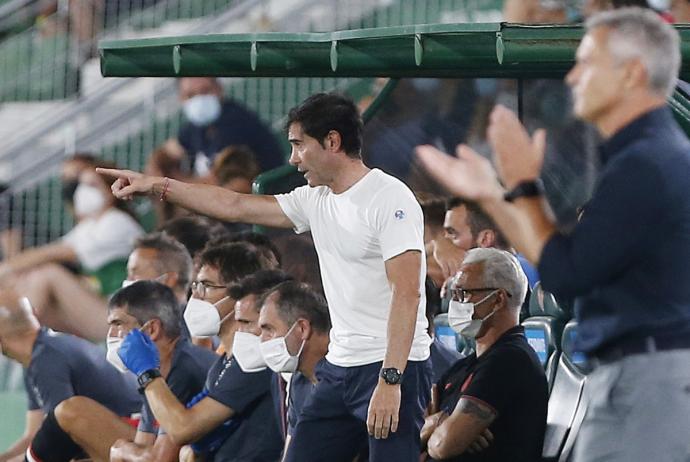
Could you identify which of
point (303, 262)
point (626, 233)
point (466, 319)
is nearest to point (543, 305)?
point (466, 319)

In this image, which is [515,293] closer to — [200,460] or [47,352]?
[200,460]

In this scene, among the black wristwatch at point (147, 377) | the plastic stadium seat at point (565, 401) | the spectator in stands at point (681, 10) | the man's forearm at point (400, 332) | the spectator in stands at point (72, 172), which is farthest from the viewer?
the spectator in stands at point (72, 172)

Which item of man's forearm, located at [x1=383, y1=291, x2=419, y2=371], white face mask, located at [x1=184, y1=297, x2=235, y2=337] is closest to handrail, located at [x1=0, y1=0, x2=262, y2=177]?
white face mask, located at [x1=184, y1=297, x2=235, y2=337]

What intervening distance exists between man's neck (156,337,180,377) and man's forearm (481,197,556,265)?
11.1 feet

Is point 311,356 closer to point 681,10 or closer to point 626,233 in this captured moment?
point 626,233

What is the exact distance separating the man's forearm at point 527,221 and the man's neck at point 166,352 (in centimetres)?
338

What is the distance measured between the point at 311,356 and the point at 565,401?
3.07ft

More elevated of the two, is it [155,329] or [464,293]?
[464,293]

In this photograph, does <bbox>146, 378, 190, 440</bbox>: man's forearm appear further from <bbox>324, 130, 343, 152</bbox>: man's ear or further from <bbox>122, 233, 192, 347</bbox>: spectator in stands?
<bbox>122, 233, 192, 347</bbox>: spectator in stands

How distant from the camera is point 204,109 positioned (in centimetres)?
1087

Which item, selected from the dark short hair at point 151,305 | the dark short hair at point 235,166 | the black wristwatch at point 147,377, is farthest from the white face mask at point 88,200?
the black wristwatch at point 147,377

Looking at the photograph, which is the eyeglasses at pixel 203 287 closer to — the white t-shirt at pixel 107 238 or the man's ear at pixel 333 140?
the man's ear at pixel 333 140

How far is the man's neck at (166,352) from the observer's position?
263 inches

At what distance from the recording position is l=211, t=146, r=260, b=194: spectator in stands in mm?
9719
